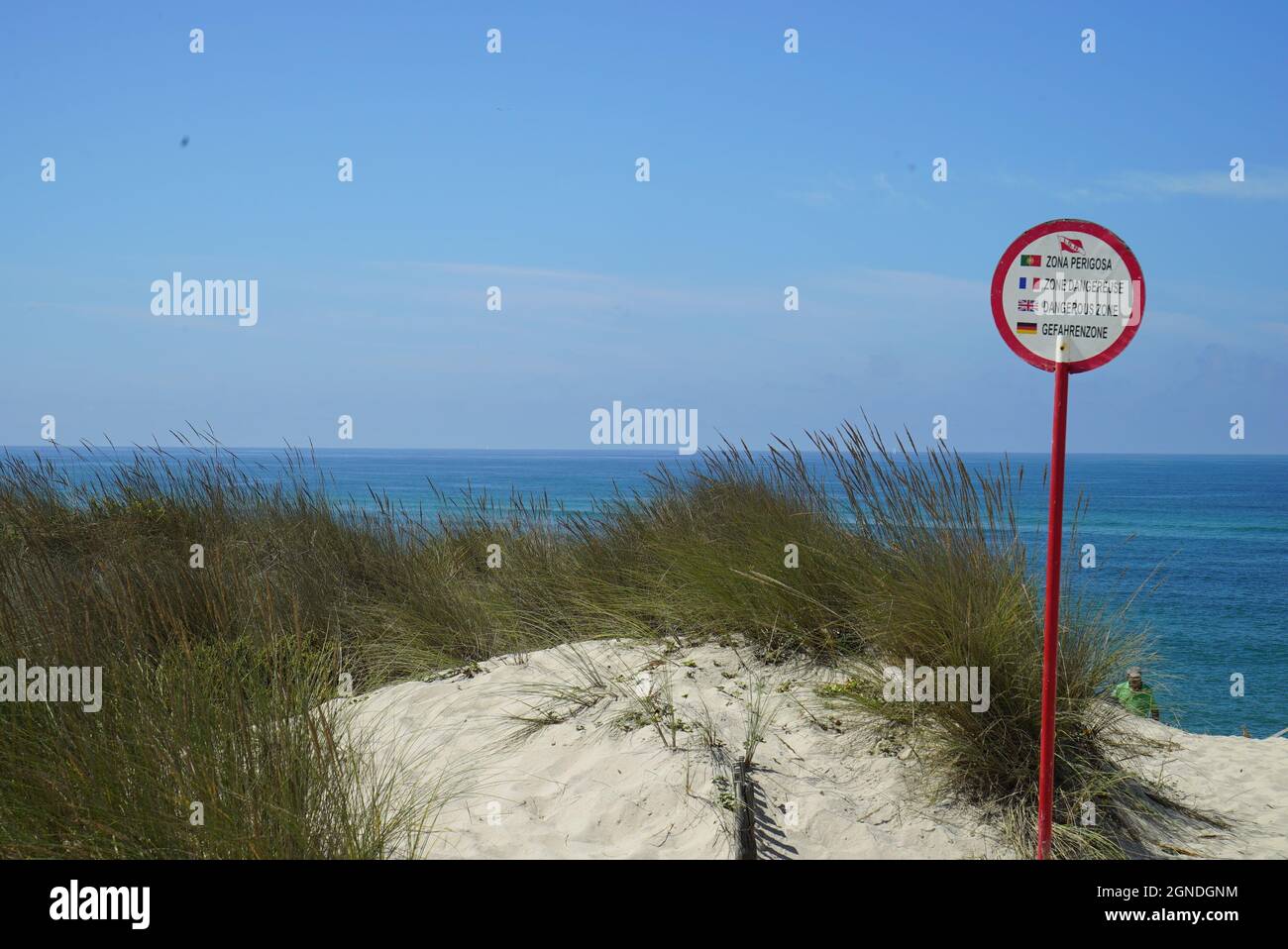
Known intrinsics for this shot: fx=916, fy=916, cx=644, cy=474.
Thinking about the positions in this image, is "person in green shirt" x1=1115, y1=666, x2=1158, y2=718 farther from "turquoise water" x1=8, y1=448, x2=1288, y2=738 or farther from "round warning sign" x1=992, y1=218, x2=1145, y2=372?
"round warning sign" x1=992, y1=218, x2=1145, y2=372

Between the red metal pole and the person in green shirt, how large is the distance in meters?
2.69

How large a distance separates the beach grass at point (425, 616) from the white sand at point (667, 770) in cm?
25

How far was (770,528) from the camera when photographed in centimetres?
653

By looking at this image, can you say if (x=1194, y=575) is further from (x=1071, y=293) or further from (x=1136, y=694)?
(x=1071, y=293)

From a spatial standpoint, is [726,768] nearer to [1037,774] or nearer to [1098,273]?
[1037,774]

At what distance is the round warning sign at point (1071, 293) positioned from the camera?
14.7ft

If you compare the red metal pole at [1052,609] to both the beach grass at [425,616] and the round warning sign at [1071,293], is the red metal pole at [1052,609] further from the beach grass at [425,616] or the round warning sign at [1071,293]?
the beach grass at [425,616]

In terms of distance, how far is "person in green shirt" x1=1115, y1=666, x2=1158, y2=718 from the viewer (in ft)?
22.2

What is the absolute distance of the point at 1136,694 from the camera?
7.35 m

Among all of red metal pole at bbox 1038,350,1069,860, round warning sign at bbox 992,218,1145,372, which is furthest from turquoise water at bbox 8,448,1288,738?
round warning sign at bbox 992,218,1145,372

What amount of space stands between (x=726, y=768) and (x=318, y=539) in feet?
19.0

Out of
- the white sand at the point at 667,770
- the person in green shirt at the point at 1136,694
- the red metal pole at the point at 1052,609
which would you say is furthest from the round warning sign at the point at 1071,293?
the person in green shirt at the point at 1136,694
